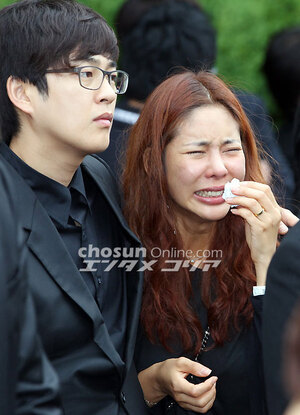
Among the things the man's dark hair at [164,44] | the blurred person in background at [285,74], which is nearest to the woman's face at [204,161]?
the man's dark hair at [164,44]

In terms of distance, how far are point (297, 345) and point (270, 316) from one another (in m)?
1.14

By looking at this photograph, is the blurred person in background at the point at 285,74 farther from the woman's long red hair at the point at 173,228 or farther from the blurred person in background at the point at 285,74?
the woman's long red hair at the point at 173,228

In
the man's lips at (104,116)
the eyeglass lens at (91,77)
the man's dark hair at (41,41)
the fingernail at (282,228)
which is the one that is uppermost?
the man's dark hair at (41,41)

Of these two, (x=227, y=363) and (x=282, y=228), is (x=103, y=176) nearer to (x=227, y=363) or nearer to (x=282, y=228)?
(x=282, y=228)

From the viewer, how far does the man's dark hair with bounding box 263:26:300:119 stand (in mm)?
5582

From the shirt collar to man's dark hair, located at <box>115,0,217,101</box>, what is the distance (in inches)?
69.2

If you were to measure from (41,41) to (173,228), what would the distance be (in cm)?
96

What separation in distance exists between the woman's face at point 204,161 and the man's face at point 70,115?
0.42 meters

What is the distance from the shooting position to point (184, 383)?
3197mm

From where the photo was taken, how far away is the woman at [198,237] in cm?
328

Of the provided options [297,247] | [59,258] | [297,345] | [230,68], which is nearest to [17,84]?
[59,258]

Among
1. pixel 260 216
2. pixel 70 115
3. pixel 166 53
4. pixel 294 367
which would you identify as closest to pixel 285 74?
pixel 166 53

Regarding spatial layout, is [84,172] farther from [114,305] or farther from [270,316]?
[270,316]

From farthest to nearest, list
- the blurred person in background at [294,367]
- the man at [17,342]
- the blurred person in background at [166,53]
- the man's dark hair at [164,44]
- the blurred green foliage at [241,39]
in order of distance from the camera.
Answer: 1. the blurred green foliage at [241,39]
2. the man's dark hair at [164,44]
3. the blurred person in background at [166,53]
4. the man at [17,342]
5. the blurred person in background at [294,367]
